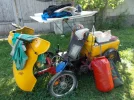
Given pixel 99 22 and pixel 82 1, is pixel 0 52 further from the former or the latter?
pixel 99 22

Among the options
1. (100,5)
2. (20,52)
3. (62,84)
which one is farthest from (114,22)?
(20,52)

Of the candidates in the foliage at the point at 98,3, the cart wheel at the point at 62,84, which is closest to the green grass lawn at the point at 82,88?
the cart wheel at the point at 62,84

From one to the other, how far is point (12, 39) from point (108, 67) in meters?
1.55

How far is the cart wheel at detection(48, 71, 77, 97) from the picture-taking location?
8.76ft

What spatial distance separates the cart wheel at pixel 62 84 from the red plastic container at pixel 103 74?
39 cm

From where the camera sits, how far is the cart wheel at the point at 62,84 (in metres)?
2.67

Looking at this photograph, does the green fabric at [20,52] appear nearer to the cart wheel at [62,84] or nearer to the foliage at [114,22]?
Answer: the cart wheel at [62,84]

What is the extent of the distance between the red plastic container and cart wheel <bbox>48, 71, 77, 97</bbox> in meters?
0.39

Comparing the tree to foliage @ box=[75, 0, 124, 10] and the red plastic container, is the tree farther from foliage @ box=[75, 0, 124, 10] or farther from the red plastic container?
the red plastic container

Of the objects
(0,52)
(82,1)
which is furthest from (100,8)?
(0,52)

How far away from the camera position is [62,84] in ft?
9.17

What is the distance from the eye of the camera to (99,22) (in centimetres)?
621

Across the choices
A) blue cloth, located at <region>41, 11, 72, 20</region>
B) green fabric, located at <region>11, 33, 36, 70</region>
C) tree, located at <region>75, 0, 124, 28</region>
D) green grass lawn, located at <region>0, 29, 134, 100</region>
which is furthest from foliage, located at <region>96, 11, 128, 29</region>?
green fabric, located at <region>11, 33, 36, 70</region>

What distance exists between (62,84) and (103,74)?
2.20ft
